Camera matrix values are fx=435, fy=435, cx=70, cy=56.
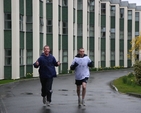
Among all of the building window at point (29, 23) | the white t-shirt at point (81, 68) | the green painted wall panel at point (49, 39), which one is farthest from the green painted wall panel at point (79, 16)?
the white t-shirt at point (81, 68)

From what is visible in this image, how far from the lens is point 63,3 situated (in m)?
47.1

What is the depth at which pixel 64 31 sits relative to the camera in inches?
1847

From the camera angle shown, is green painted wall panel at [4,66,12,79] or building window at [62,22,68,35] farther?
building window at [62,22,68,35]

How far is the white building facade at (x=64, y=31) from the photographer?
33938 millimetres

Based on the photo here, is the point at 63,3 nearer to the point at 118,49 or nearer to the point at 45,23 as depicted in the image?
the point at 45,23

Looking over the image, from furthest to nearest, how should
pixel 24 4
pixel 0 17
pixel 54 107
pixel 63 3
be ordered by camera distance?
1. pixel 63 3
2. pixel 24 4
3. pixel 0 17
4. pixel 54 107

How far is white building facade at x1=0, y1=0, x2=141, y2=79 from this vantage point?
33.9 metres

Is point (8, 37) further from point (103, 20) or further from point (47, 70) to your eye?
point (103, 20)

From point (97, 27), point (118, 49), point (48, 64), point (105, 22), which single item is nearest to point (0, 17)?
point (48, 64)

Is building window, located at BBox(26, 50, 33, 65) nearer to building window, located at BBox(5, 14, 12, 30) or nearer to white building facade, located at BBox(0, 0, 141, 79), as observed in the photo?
white building facade, located at BBox(0, 0, 141, 79)

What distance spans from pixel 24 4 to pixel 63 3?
1089 centimetres

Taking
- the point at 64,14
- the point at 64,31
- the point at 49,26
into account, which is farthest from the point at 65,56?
the point at 49,26

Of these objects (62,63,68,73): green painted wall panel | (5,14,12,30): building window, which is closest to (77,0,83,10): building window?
(62,63,68,73): green painted wall panel

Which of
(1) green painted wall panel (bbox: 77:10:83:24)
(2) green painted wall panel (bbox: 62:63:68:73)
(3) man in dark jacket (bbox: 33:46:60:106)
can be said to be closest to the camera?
(3) man in dark jacket (bbox: 33:46:60:106)
